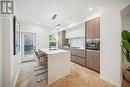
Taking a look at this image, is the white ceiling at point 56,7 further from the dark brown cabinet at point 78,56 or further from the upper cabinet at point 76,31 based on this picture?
the dark brown cabinet at point 78,56

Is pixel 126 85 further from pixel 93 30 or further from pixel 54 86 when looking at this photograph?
pixel 93 30

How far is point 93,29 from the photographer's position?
4312 mm

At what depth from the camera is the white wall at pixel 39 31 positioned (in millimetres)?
6582

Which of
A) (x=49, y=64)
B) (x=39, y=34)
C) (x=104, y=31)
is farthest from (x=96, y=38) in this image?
(x=39, y=34)

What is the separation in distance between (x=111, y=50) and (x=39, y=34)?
18.5 ft

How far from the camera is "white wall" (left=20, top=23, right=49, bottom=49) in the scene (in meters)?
6.58

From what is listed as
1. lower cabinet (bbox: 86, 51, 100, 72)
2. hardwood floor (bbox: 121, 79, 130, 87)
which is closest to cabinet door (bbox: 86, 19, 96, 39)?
lower cabinet (bbox: 86, 51, 100, 72)

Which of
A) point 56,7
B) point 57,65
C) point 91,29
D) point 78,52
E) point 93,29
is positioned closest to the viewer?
point 57,65

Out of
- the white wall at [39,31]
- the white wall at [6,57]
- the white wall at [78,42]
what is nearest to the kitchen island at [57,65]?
the white wall at [6,57]

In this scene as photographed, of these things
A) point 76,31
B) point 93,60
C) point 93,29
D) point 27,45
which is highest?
point 76,31

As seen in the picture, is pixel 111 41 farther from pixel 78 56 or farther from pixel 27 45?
pixel 27 45

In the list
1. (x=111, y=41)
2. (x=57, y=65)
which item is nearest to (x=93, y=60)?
(x=111, y=41)

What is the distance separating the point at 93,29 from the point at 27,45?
188 inches

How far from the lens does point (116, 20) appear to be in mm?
2789
